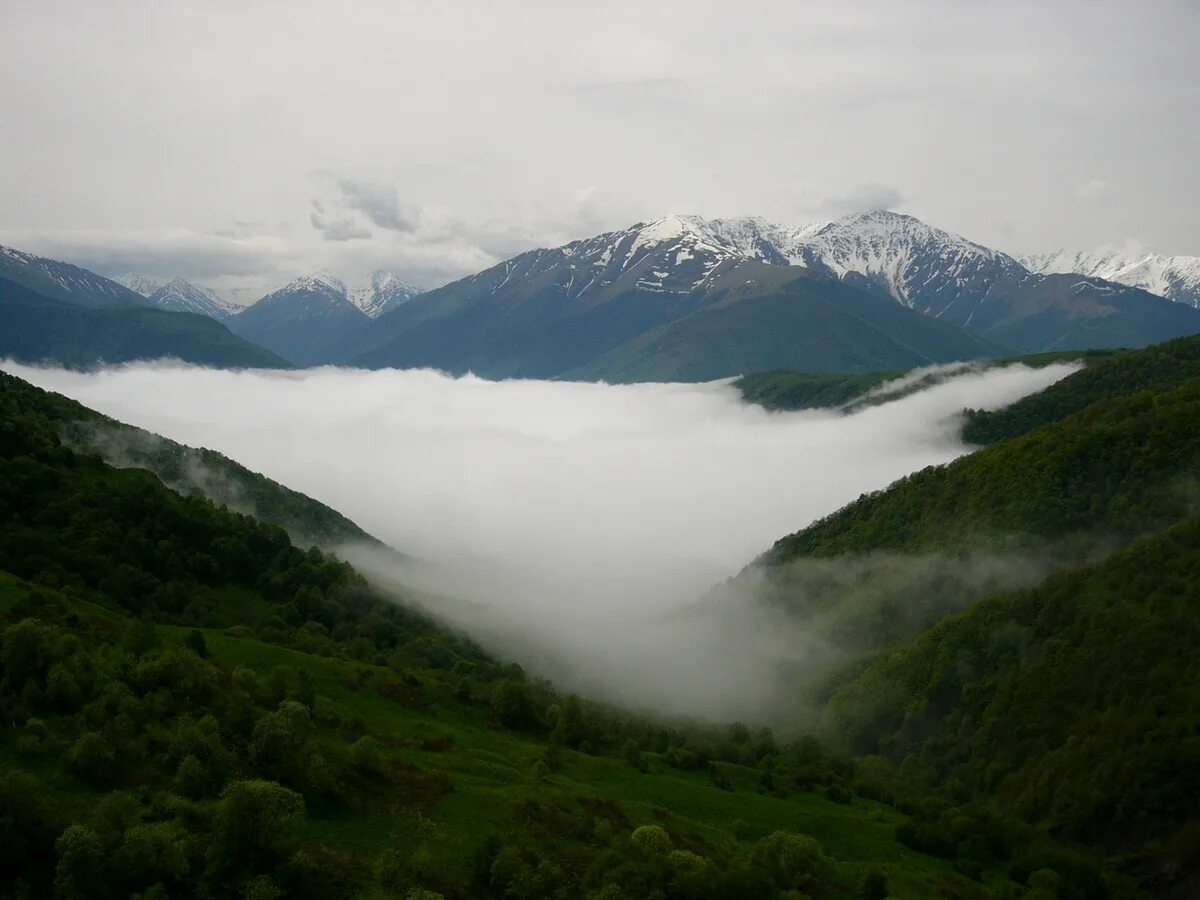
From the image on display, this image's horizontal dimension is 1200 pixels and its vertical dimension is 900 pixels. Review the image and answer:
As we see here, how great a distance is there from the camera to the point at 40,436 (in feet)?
377

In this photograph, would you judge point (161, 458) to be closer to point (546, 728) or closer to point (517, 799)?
point (546, 728)

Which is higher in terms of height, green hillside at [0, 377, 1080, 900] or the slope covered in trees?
the slope covered in trees

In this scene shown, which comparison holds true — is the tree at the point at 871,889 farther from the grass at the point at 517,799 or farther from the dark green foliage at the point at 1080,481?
the dark green foliage at the point at 1080,481

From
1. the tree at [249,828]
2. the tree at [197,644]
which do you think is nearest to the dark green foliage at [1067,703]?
the tree at [249,828]

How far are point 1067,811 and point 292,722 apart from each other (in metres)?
86.6

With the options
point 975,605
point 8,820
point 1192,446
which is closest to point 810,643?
point 975,605

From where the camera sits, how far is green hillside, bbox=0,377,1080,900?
4772 cm

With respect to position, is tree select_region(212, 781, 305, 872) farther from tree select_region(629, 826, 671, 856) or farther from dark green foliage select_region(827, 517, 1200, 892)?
dark green foliage select_region(827, 517, 1200, 892)

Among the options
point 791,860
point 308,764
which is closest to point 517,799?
point 308,764

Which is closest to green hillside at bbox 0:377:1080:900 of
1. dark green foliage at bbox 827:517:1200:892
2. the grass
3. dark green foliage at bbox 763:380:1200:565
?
the grass

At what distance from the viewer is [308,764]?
5925 centimetres

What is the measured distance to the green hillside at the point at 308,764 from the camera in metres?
47.7

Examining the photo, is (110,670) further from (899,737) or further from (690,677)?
(690,677)

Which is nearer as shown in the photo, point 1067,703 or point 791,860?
point 791,860
